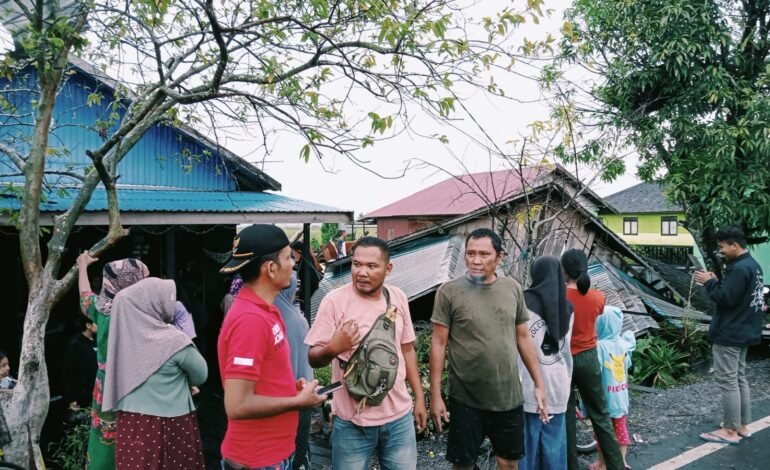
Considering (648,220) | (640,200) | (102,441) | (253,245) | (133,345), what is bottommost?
(102,441)

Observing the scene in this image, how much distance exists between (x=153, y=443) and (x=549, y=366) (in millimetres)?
2552

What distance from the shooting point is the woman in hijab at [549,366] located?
3.49 meters

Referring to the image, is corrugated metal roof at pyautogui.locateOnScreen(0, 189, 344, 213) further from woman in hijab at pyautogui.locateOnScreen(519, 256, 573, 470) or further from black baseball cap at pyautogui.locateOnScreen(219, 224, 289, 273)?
woman in hijab at pyautogui.locateOnScreen(519, 256, 573, 470)

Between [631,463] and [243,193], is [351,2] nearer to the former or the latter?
[631,463]

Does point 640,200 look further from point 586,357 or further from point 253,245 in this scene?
point 253,245

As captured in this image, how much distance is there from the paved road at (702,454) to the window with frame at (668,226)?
2817 centimetres

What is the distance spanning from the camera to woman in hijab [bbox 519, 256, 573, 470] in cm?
349

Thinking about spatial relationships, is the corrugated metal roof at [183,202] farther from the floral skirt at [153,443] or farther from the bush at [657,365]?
the bush at [657,365]

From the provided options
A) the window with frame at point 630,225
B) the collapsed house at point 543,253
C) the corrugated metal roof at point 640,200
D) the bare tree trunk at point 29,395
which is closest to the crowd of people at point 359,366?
the bare tree trunk at point 29,395

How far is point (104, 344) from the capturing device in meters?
3.33

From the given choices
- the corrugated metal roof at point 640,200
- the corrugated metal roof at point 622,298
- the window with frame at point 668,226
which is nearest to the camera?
the corrugated metal roof at point 622,298

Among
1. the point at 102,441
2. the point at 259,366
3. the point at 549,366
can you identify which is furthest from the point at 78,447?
the point at 549,366

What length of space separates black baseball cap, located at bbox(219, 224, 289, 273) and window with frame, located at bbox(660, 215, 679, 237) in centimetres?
3243

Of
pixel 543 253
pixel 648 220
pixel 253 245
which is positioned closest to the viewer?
pixel 253 245
